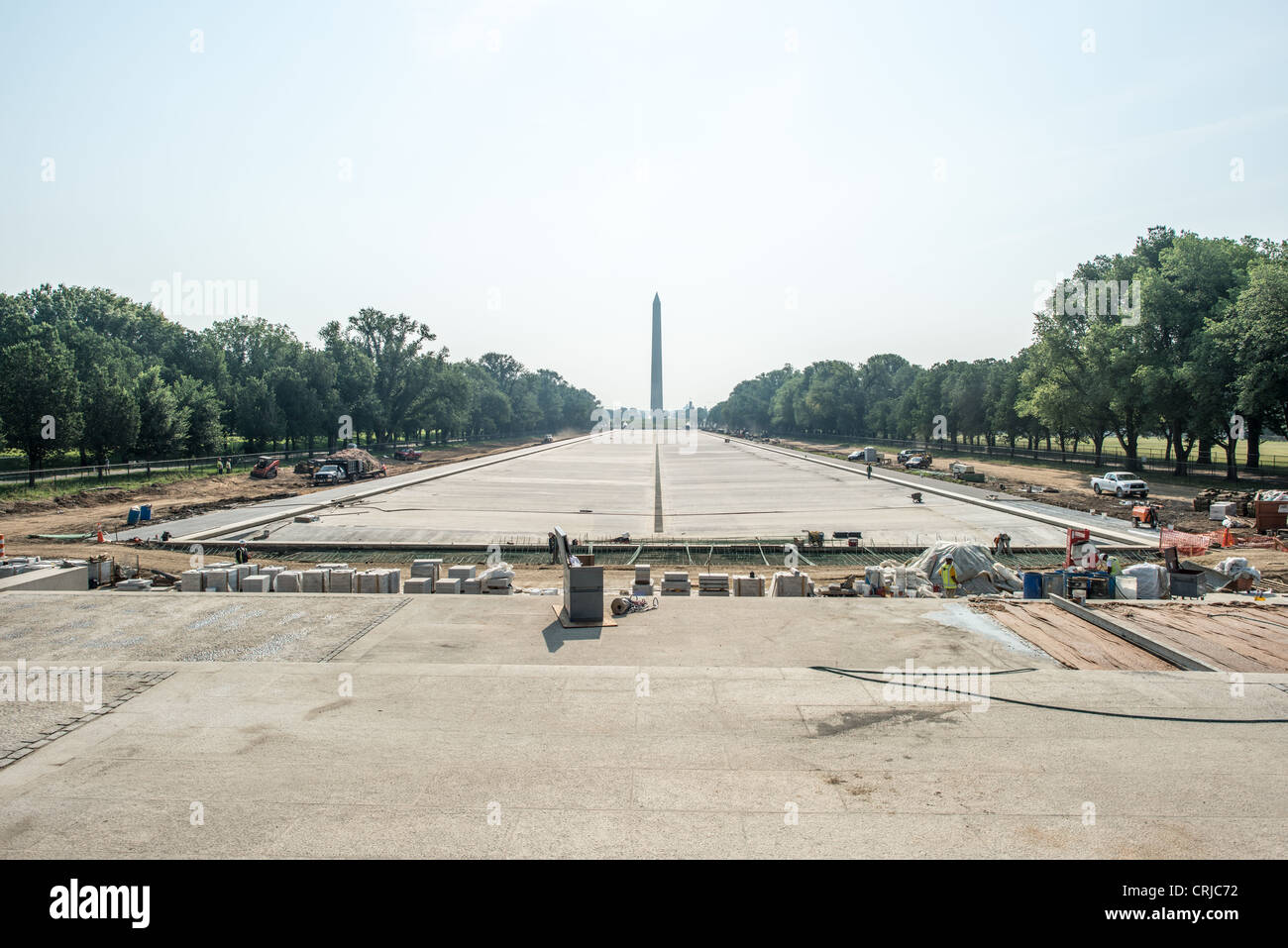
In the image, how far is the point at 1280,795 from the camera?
786cm

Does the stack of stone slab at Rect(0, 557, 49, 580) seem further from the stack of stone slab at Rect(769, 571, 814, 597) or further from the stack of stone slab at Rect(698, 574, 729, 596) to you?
the stack of stone slab at Rect(769, 571, 814, 597)

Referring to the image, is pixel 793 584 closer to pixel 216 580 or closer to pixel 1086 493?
pixel 216 580

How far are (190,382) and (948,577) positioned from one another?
70240 mm

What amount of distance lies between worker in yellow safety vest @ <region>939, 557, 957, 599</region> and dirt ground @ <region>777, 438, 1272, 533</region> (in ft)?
71.6

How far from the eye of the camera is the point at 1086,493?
173 feet

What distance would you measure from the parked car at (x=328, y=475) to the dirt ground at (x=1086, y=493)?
51231 mm

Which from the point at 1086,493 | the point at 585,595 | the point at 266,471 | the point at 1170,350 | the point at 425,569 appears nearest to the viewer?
the point at 585,595

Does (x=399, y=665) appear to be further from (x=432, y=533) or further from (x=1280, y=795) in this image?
(x=432, y=533)

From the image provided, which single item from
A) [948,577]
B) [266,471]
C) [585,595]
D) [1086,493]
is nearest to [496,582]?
[585,595]

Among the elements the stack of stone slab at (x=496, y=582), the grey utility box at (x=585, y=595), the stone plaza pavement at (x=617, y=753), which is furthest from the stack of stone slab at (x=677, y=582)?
the stone plaza pavement at (x=617, y=753)

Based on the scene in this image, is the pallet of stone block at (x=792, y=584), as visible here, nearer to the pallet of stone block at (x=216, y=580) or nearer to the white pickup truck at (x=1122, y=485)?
the pallet of stone block at (x=216, y=580)

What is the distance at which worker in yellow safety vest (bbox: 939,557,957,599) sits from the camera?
23016 mm

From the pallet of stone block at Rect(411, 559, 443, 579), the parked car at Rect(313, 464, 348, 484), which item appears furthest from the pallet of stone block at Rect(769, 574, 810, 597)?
the parked car at Rect(313, 464, 348, 484)
